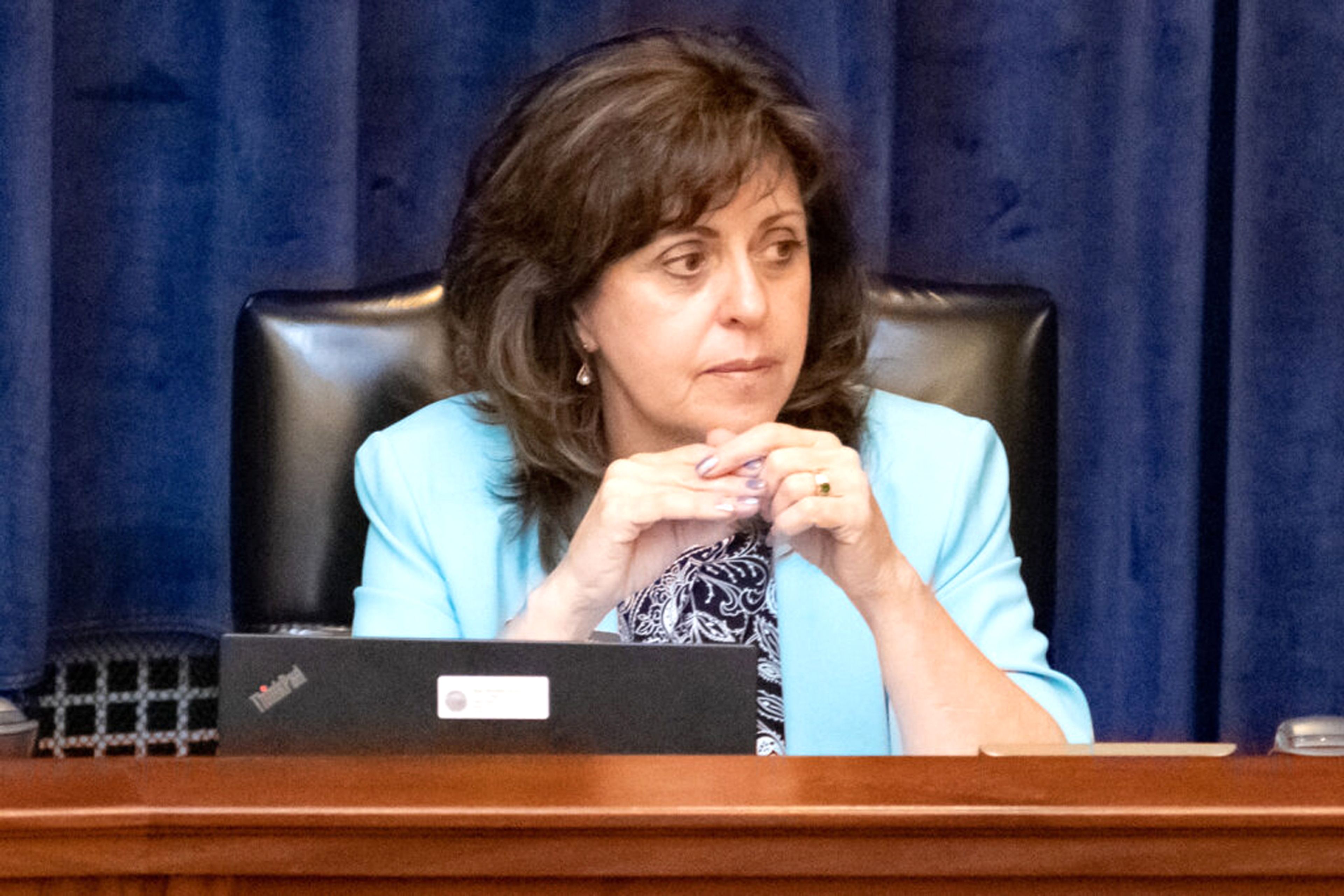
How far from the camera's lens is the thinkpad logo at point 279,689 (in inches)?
33.0

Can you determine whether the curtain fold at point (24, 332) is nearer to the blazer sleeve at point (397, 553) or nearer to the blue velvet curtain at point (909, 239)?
the blue velvet curtain at point (909, 239)

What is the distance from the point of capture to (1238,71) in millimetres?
1998

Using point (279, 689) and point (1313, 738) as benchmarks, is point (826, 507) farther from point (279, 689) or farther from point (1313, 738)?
point (279, 689)

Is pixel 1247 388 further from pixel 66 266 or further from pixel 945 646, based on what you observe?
pixel 66 266

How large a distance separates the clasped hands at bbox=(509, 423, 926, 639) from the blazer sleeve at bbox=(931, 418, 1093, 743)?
169mm

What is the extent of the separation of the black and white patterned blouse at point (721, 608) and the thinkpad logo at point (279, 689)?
1.95 ft

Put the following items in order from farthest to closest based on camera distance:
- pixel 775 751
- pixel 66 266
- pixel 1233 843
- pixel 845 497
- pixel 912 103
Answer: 1. pixel 912 103
2. pixel 66 266
3. pixel 775 751
4. pixel 845 497
5. pixel 1233 843

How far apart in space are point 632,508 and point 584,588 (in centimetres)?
9

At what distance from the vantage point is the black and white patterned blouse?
4.71 ft

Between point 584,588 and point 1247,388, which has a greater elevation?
point 1247,388

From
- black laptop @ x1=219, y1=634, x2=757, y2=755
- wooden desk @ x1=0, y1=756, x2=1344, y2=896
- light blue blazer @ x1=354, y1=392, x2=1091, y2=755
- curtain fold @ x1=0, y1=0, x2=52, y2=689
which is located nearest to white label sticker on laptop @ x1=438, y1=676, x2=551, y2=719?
black laptop @ x1=219, y1=634, x2=757, y2=755

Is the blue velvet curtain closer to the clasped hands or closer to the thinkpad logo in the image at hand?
the clasped hands

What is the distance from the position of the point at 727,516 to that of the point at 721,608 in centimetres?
24

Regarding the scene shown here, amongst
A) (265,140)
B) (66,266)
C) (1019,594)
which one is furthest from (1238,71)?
(66,266)
